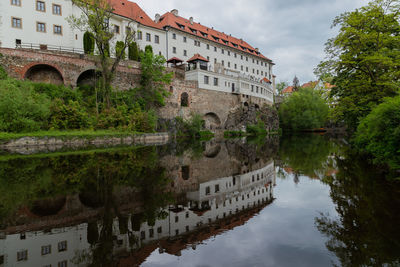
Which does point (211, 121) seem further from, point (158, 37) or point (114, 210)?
point (114, 210)

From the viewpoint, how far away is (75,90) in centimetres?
2858

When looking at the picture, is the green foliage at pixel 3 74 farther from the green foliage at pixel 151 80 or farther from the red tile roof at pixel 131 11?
the red tile roof at pixel 131 11

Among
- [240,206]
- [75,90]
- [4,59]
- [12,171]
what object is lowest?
[240,206]

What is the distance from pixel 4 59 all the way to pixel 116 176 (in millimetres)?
25191

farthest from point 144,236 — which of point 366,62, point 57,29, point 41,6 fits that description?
point 41,6

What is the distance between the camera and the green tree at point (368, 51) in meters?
15.1

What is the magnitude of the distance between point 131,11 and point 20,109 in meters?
29.6

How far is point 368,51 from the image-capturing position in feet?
52.4

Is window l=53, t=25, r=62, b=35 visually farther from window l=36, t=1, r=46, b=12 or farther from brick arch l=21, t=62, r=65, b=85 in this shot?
brick arch l=21, t=62, r=65, b=85

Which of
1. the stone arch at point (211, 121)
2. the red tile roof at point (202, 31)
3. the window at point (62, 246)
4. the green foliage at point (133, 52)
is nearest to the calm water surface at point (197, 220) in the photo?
the window at point (62, 246)

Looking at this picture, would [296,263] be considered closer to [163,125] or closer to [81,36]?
[163,125]

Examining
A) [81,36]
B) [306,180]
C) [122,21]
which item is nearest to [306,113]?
[122,21]

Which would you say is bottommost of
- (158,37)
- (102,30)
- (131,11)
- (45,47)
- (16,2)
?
(45,47)

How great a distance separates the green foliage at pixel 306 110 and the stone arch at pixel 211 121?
2643 cm
